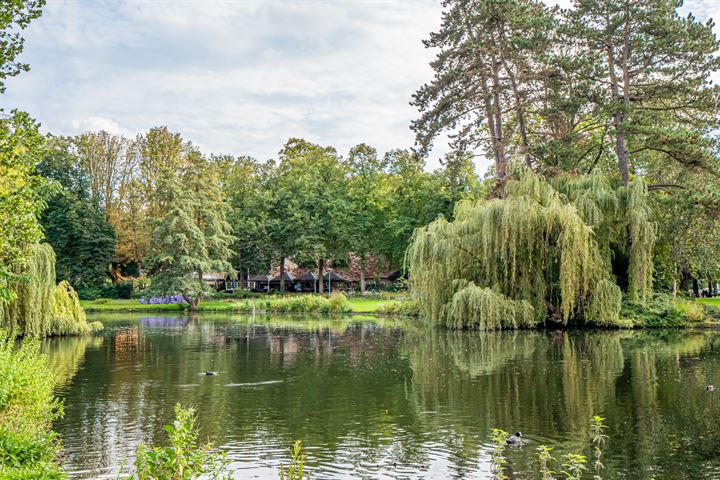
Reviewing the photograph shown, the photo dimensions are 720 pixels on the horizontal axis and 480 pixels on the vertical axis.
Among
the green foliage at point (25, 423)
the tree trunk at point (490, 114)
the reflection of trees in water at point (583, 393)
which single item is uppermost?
the tree trunk at point (490, 114)

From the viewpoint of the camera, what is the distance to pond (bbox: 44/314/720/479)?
9.67m

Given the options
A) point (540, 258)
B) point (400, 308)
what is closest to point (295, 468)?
point (540, 258)

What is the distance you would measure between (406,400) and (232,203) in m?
54.6

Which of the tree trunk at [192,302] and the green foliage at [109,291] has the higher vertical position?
the green foliage at [109,291]

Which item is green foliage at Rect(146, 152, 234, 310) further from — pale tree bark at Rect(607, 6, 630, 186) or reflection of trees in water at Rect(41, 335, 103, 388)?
pale tree bark at Rect(607, 6, 630, 186)

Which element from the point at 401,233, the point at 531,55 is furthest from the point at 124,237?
the point at 531,55

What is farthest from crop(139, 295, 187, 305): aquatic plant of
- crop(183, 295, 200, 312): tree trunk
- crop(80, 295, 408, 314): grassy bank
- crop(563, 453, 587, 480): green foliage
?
crop(563, 453, 587, 480): green foliage

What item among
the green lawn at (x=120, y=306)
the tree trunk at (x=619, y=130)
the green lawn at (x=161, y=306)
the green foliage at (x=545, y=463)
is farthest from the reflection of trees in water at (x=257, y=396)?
the green lawn at (x=120, y=306)

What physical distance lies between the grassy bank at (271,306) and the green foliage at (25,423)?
3379 centimetres

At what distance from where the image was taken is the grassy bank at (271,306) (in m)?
47.7

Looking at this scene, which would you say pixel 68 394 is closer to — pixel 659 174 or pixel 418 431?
pixel 418 431

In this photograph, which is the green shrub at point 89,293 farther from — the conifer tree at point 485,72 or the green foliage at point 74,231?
the conifer tree at point 485,72

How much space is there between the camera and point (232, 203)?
6631 centimetres

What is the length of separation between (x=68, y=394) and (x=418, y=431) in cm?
896
